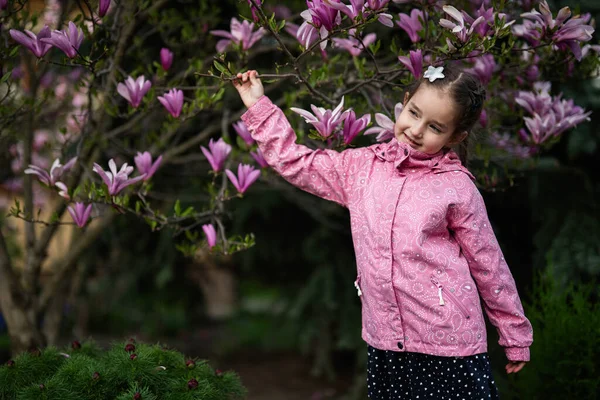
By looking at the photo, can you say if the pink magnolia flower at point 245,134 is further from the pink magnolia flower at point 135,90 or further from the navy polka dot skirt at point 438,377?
the navy polka dot skirt at point 438,377

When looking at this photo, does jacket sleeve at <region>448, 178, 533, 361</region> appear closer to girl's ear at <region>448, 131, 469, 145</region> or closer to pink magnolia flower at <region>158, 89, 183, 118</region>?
girl's ear at <region>448, 131, 469, 145</region>

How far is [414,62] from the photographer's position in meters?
2.07

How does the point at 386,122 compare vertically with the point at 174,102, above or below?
below

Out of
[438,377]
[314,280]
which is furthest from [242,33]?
[314,280]

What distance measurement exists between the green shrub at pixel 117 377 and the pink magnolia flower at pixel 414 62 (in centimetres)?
128

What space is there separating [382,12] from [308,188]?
0.63 meters

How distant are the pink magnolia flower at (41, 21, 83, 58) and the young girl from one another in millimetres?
568

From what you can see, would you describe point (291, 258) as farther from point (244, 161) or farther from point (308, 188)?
point (308, 188)

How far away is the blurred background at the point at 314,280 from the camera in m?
2.66

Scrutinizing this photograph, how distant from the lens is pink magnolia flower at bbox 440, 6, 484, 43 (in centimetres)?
185

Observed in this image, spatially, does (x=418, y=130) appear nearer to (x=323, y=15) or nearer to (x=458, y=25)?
(x=458, y=25)

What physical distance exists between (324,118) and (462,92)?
17.3 inches

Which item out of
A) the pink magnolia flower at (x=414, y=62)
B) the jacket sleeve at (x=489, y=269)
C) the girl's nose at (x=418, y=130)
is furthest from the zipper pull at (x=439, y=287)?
the pink magnolia flower at (x=414, y=62)

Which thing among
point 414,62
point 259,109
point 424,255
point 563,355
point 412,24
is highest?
point 412,24
